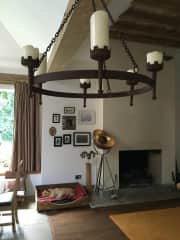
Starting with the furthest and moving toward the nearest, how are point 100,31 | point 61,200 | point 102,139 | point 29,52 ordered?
point 102,139 < point 61,200 < point 29,52 < point 100,31

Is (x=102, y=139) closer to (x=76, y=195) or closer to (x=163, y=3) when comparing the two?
(x=76, y=195)

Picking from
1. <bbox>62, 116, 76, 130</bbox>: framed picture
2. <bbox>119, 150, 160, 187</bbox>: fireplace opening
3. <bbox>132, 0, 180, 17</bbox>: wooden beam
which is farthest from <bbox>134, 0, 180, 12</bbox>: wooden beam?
<bbox>119, 150, 160, 187</bbox>: fireplace opening

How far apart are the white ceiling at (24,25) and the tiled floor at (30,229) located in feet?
9.69

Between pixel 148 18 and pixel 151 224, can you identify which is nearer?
pixel 151 224

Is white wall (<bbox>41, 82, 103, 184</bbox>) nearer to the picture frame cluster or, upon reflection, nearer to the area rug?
the picture frame cluster

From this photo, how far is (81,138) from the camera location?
5.27 meters

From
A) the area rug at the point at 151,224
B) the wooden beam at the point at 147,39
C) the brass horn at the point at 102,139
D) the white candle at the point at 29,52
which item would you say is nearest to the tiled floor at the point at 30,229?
the area rug at the point at 151,224

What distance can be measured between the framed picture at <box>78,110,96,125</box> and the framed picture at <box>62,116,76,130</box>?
15cm

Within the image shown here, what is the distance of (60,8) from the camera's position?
2.61 metres

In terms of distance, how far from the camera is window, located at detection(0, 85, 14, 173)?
16.8 ft

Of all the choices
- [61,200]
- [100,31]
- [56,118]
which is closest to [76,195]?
[61,200]

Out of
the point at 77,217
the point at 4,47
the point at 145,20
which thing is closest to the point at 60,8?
the point at 145,20

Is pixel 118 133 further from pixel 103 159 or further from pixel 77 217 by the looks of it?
pixel 77 217

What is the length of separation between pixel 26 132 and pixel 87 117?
145 cm
